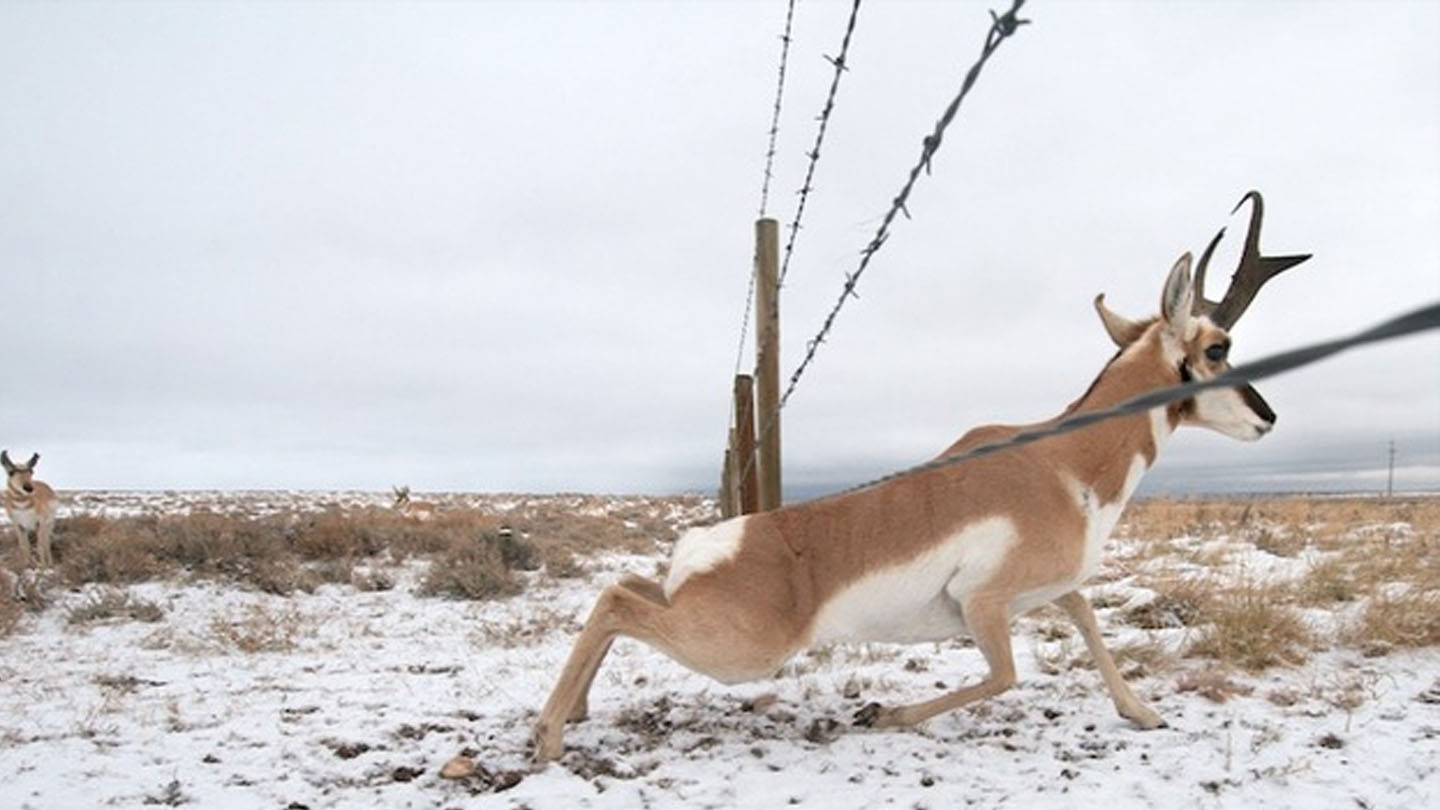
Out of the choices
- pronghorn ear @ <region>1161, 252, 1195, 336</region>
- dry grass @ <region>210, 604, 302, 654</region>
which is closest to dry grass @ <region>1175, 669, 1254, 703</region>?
pronghorn ear @ <region>1161, 252, 1195, 336</region>

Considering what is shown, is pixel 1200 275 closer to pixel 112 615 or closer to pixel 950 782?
pixel 950 782

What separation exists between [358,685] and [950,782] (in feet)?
12.3

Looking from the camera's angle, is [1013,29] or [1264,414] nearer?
[1013,29]

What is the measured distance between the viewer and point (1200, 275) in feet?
14.6

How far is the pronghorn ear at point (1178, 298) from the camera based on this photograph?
12.2 feet

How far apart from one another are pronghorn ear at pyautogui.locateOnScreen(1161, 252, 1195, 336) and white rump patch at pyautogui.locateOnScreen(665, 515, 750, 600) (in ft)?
7.22

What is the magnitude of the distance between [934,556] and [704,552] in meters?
1.07

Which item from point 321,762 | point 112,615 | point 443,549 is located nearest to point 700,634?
point 321,762

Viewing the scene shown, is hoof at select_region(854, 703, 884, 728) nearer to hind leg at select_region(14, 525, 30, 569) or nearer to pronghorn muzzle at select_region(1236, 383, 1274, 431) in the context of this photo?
pronghorn muzzle at select_region(1236, 383, 1274, 431)

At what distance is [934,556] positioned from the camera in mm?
3961

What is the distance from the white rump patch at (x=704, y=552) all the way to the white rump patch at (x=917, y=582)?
517 mm

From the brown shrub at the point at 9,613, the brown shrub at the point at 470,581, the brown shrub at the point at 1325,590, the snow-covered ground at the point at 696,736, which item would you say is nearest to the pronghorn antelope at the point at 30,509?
the brown shrub at the point at 9,613

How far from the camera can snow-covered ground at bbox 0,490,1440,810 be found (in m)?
3.41

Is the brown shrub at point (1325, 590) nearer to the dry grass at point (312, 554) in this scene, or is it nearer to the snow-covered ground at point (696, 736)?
the snow-covered ground at point (696, 736)
